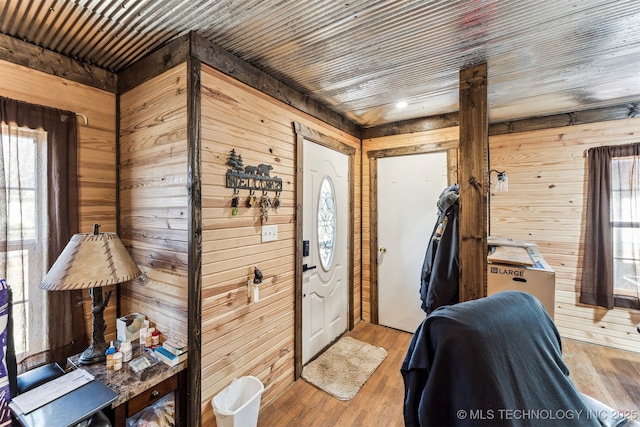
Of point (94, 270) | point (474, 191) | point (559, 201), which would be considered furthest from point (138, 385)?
point (559, 201)

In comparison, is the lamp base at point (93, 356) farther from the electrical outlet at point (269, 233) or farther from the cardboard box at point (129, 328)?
the electrical outlet at point (269, 233)

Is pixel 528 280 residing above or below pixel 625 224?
below

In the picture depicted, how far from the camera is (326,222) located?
2.85 m

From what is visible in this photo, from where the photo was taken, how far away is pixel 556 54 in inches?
70.4

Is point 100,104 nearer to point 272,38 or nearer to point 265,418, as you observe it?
point 272,38

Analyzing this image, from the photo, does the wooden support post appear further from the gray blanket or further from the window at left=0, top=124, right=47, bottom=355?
the window at left=0, top=124, right=47, bottom=355

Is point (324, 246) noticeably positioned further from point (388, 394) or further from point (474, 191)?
point (474, 191)

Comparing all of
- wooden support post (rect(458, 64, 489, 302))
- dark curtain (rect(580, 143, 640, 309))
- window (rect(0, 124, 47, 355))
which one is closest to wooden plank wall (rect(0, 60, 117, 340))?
window (rect(0, 124, 47, 355))

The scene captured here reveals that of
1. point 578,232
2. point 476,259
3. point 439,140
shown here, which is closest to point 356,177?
point 439,140

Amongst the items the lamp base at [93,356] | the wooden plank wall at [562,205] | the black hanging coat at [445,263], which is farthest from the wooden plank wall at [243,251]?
the wooden plank wall at [562,205]

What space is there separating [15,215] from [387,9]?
232cm

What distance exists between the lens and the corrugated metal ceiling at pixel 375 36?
137 cm

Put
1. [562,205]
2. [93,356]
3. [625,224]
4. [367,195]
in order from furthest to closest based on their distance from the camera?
[367,195], [562,205], [625,224], [93,356]

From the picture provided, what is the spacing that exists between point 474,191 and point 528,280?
716 mm
